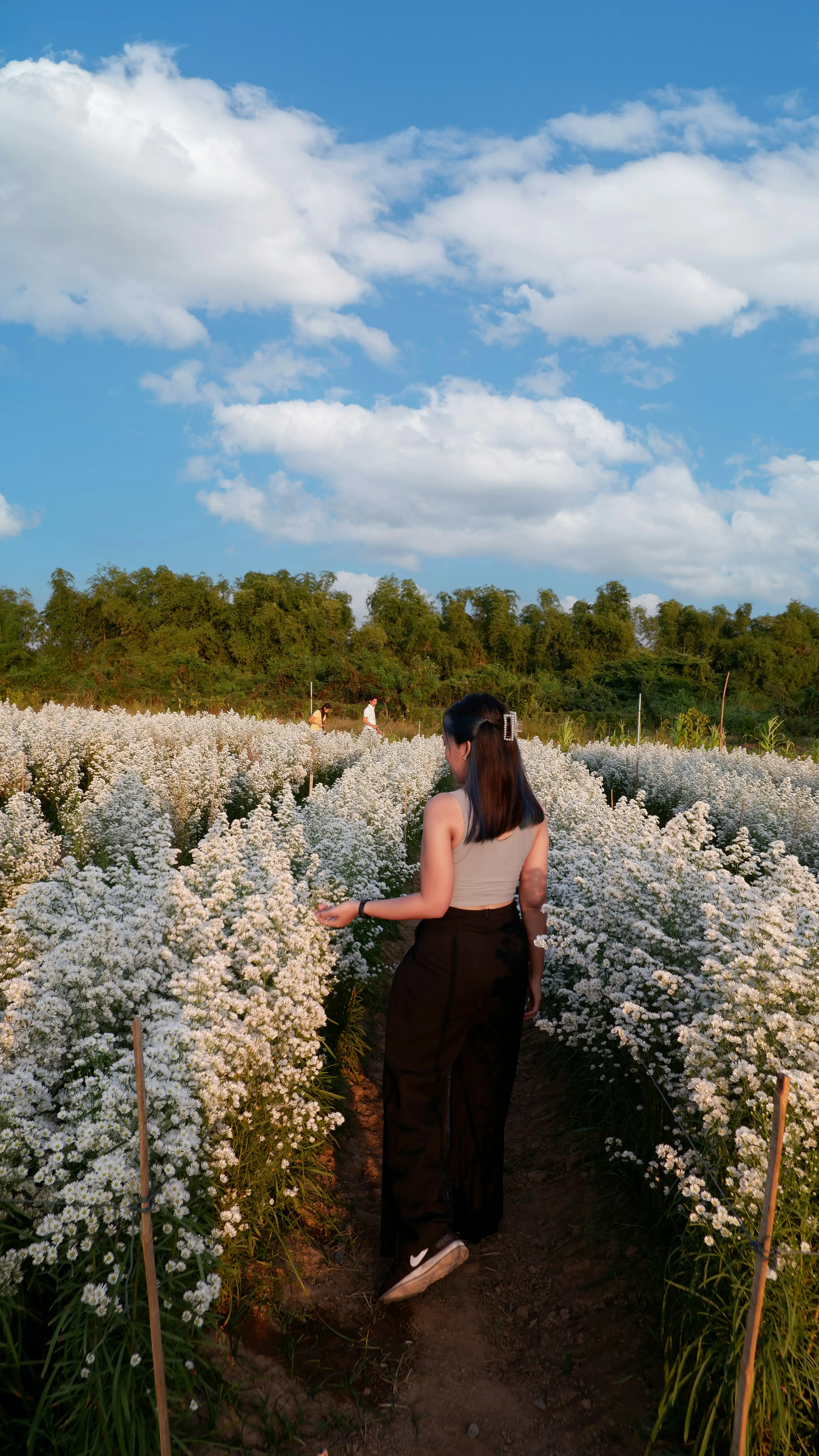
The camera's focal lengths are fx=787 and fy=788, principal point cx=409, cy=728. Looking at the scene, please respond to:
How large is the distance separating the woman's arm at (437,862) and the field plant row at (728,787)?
12.5ft

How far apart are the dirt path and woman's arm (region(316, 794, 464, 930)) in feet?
5.17

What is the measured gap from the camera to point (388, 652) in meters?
40.2

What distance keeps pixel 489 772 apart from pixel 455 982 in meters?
0.86

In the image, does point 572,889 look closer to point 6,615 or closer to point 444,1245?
point 444,1245

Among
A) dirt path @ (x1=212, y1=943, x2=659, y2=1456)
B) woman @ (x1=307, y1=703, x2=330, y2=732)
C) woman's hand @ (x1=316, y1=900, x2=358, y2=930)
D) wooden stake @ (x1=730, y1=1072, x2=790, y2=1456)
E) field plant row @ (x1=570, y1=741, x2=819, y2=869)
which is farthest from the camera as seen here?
woman @ (x1=307, y1=703, x2=330, y2=732)

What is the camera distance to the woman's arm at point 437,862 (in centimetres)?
311

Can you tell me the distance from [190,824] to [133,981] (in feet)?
17.0

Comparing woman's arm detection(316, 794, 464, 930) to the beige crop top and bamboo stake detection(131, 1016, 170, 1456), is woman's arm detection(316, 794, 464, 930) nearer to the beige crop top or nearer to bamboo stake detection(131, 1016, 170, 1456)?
the beige crop top

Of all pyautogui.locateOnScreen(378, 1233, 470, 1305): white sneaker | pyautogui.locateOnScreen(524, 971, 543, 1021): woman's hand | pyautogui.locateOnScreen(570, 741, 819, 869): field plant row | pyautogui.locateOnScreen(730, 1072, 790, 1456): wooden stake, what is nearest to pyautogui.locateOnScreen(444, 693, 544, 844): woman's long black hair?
pyautogui.locateOnScreen(524, 971, 543, 1021): woman's hand

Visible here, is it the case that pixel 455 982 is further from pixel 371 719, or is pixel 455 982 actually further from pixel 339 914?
pixel 371 719

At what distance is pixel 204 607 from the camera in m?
43.0

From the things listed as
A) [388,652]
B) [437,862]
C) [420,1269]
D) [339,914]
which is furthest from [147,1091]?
[388,652]

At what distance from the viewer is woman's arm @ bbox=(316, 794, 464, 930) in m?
3.11

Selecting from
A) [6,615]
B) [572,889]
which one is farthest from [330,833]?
[6,615]
